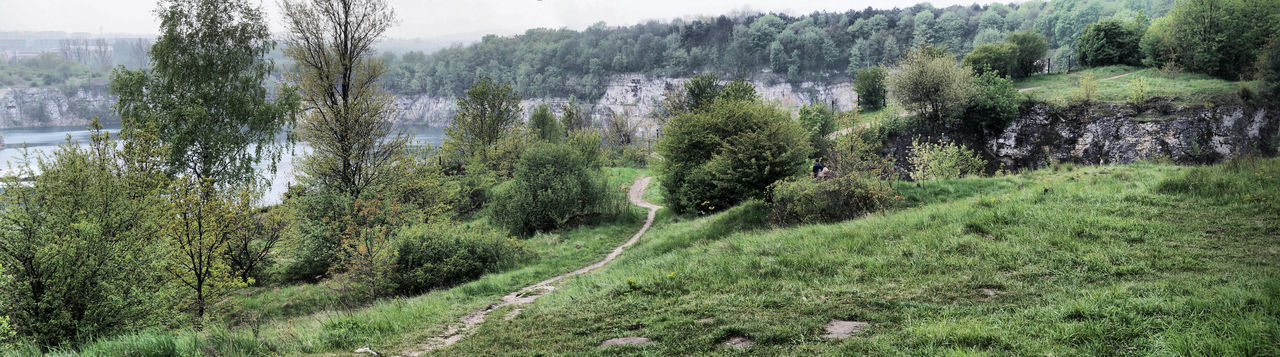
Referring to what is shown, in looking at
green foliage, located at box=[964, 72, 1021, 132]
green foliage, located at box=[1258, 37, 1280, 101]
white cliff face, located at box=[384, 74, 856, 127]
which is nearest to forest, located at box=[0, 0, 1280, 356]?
green foliage, located at box=[964, 72, 1021, 132]

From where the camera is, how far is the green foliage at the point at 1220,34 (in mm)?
11062

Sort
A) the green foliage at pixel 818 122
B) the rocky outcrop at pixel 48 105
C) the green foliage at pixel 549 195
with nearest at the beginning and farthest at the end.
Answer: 1. the green foliage at pixel 549 195
2. the green foliage at pixel 818 122
3. the rocky outcrop at pixel 48 105

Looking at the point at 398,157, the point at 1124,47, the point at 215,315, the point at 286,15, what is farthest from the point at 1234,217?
the point at 1124,47

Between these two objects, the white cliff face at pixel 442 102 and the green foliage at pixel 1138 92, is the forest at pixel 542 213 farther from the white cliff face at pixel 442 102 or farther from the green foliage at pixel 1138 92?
the white cliff face at pixel 442 102

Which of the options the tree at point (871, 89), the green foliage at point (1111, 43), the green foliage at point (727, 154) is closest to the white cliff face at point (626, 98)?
the tree at point (871, 89)

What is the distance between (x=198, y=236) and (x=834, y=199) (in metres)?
16.1

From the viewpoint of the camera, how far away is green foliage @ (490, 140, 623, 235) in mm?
23453

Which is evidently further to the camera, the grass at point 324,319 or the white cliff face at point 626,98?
the white cliff face at point 626,98

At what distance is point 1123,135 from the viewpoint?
31703 millimetres

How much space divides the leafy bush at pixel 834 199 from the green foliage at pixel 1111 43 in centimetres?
4161

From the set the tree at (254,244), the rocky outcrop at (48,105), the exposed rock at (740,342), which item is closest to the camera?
the exposed rock at (740,342)

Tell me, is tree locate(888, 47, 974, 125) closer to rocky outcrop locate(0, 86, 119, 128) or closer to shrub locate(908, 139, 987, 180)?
shrub locate(908, 139, 987, 180)

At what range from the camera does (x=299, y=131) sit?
20203 millimetres

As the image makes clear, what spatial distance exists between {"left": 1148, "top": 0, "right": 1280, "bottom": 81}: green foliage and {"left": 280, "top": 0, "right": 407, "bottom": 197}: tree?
24226mm
